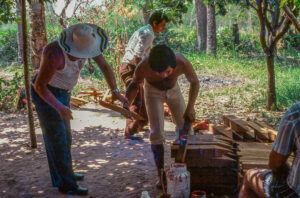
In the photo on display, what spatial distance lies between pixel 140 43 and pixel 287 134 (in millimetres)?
3776

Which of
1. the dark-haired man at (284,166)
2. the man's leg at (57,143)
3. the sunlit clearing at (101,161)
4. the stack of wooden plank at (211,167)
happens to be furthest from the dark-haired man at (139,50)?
the dark-haired man at (284,166)

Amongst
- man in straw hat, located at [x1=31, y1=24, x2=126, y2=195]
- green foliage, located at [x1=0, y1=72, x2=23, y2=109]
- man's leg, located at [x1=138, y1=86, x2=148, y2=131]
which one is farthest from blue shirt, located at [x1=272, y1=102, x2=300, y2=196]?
green foliage, located at [x1=0, y1=72, x2=23, y2=109]

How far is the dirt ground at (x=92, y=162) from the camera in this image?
4020 mm

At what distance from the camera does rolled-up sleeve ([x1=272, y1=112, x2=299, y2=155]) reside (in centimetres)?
206

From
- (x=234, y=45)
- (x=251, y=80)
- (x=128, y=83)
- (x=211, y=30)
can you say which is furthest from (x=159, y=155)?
(x=234, y=45)

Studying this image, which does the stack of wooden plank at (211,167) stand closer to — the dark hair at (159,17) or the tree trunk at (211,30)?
the dark hair at (159,17)

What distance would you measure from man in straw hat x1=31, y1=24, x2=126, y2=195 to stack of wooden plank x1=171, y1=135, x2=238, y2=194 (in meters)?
1.23

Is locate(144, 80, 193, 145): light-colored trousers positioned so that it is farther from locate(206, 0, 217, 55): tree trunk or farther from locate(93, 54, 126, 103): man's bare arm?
locate(206, 0, 217, 55): tree trunk

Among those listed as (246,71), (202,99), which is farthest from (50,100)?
Answer: (246,71)

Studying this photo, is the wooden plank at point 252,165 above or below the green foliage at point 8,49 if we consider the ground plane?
below

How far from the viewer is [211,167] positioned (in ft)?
11.9

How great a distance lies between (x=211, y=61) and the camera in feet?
45.9

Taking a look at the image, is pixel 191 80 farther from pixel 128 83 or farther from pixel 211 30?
pixel 211 30

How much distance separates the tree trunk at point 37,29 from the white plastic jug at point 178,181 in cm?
561
